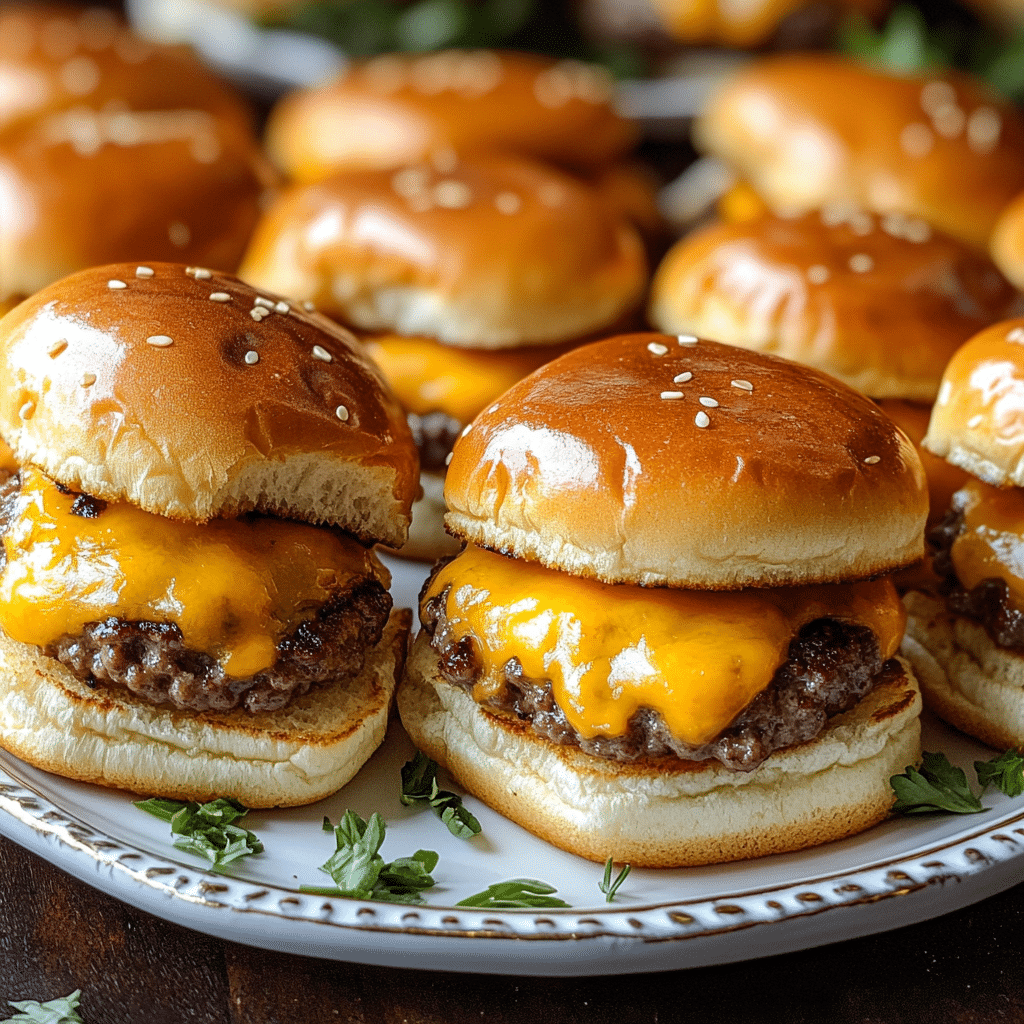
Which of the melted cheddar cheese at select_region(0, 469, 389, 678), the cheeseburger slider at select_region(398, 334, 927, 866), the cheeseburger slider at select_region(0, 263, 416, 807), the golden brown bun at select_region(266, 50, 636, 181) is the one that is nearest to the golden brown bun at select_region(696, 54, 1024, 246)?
the golden brown bun at select_region(266, 50, 636, 181)

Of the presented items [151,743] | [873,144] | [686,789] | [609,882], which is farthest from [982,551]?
[873,144]

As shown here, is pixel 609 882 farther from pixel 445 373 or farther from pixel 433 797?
pixel 445 373

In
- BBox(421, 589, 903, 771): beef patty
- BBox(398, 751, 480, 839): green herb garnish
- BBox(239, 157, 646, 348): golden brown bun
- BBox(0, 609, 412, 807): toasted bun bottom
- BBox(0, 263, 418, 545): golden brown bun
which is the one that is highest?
BBox(0, 263, 418, 545): golden brown bun

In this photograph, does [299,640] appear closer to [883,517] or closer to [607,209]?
[883,517]

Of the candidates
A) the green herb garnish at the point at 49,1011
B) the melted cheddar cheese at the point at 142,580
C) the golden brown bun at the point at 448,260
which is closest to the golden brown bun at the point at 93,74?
the golden brown bun at the point at 448,260

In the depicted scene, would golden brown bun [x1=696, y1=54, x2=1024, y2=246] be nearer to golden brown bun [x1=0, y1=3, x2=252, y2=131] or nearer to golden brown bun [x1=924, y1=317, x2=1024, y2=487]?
golden brown bun [x1=924, y1=317, x2=1024, y2=487]

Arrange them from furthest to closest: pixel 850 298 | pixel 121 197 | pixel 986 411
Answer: pixel 121 197 → pixel 850 298 → pixel 986 411

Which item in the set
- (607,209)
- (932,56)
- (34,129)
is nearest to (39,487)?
(607,209)
